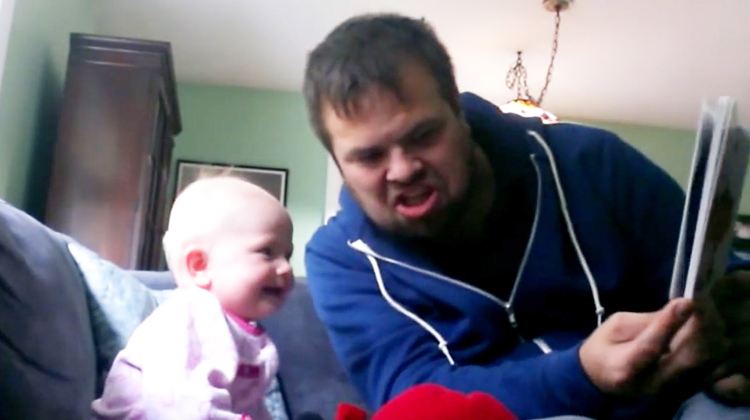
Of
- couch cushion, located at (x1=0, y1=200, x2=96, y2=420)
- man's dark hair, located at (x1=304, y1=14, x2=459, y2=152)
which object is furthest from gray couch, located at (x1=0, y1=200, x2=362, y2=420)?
man's dark hair, located at (x1=304, y1=14, x2=459, y2=152)

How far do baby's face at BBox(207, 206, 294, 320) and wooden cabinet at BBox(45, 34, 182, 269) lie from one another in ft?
5.91

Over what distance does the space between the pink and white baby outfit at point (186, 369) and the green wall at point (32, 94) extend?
175cm

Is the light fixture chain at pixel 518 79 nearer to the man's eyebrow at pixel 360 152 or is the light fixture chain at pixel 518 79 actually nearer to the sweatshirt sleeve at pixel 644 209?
the sweatshirt sleeve at pixel 644 209

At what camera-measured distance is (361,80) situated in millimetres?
1048

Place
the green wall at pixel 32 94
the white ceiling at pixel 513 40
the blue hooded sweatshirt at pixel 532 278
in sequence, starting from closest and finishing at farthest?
the blue hooded sweatshirt at pixel 532 278
the green wall at pixel 32 94
the white ceiling at pixel 513 40

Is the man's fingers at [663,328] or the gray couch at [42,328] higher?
the man's fingers at [663,328]

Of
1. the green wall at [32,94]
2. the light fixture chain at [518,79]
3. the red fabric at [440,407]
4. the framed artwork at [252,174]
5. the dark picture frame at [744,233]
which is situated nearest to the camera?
the red fabric at [440,407]

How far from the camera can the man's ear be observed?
1.17 metres

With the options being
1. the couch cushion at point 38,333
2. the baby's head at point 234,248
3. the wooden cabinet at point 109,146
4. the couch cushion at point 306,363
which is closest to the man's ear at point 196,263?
the baby's head at point 234,248

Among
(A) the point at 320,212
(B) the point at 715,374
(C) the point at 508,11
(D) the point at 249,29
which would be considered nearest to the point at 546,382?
(B) the point at 715,374

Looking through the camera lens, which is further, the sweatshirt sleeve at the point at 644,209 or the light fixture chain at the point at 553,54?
the light fixture chain at the point at 553,54

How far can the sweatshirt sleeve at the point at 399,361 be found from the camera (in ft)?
2.90

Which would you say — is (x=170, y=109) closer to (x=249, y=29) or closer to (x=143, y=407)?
(x=249, y=29)

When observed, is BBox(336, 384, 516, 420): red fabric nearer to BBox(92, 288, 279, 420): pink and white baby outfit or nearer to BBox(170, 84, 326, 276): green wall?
BBox(92, 288, 279, 420): pink and white baby outfit
